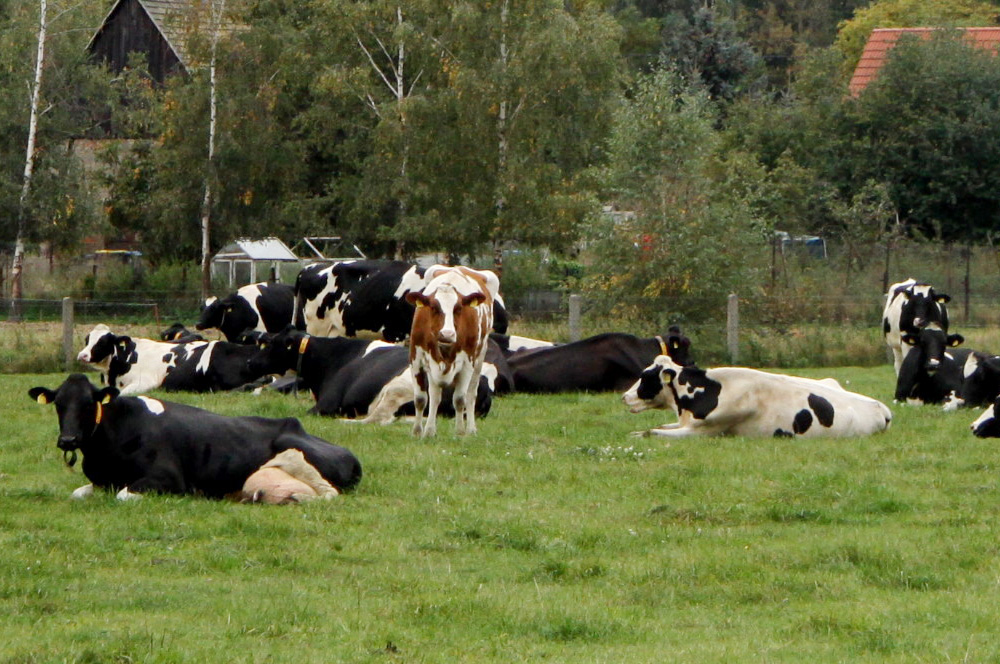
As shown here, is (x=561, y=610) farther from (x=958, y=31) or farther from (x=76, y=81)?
(x=958, y=31)

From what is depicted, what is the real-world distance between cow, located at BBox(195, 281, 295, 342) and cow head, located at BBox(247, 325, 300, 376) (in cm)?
749

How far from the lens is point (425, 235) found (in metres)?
36.3

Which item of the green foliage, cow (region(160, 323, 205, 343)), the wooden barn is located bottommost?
cow (region(160, 323, 205, 343))

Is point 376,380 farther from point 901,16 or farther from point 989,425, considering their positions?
point 901,16

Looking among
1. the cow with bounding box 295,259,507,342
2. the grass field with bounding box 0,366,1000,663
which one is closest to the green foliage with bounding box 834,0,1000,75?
the cow with bounding box 295,259,507,342

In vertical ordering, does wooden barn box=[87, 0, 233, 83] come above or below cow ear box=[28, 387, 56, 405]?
above

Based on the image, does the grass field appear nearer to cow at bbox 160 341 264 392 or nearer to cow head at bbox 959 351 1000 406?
cow head at bbox 959 351 1000 406

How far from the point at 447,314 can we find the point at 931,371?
20.8 ft

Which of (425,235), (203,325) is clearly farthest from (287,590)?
(425,235)

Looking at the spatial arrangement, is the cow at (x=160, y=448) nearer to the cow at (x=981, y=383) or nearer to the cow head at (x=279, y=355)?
the cow head at (x=279, y=355)

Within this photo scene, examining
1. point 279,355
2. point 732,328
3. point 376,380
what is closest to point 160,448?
point 376,380

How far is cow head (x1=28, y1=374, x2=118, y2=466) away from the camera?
403 inches

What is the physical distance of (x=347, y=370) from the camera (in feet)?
51.8

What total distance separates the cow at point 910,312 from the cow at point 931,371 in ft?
3.45
